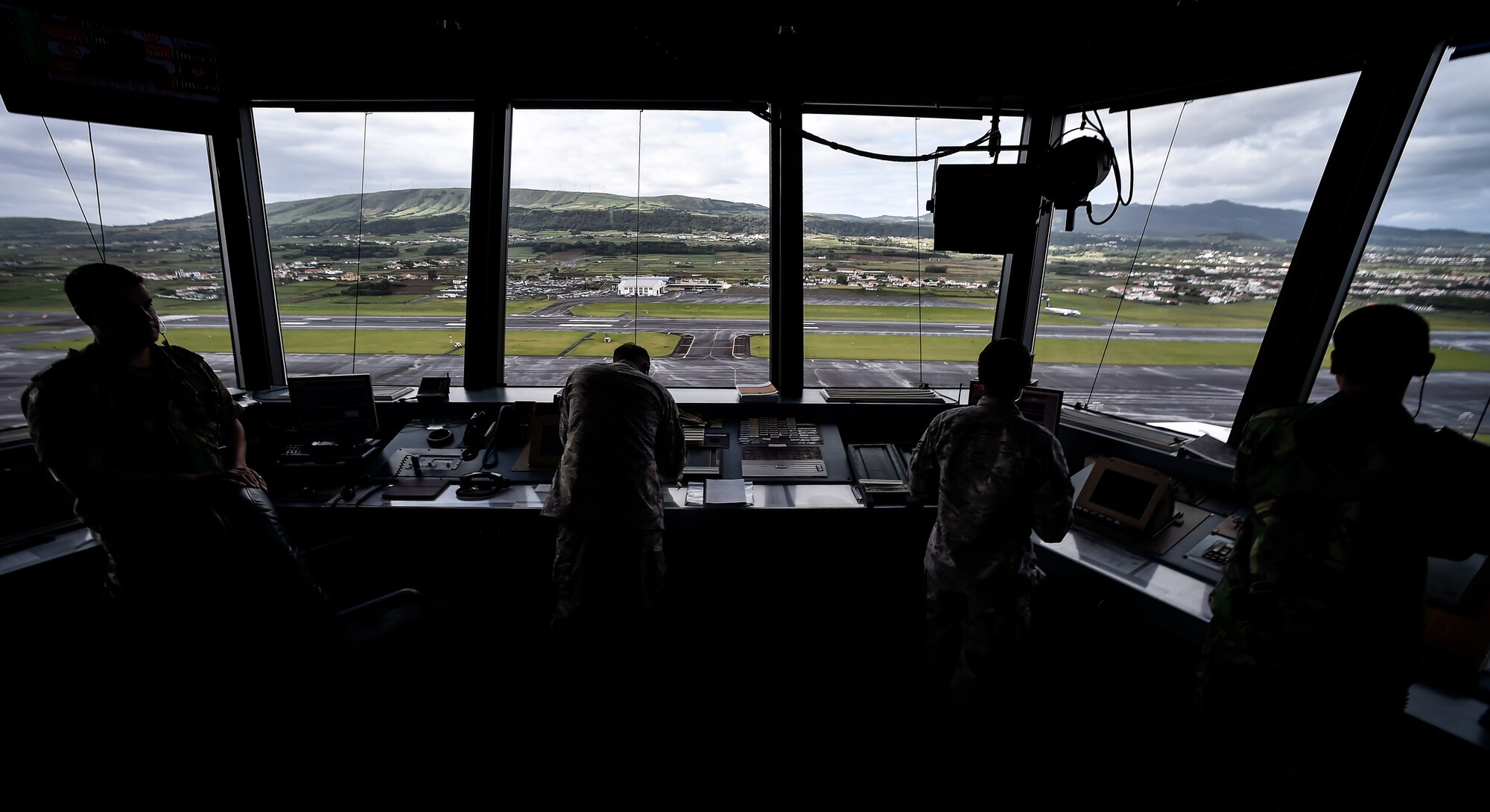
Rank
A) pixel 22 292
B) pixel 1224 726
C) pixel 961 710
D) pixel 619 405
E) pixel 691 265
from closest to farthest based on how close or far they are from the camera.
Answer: pixel 1224 726, pixel 961 710, pixel 619 405, pixel 22 292, pixel 691 265

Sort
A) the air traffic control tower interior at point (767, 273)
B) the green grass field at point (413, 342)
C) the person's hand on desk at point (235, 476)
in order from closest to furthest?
1. the person's hand on desk at point (235, 476)
2. the air traffic control tower interior at point (767, 273)
3. the green grass field at point (413, 342)

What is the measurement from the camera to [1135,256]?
311 cm

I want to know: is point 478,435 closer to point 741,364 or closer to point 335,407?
point 335,407

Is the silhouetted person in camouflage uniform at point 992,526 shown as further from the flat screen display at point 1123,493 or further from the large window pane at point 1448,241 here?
the large window pane at point 1448,241

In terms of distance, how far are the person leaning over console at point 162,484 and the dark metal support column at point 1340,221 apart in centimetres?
321

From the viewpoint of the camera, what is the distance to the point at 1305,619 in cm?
142

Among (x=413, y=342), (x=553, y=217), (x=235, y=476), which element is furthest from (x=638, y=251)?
(x=235, y=476)

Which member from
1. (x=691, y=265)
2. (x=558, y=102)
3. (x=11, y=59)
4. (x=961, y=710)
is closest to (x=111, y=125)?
(x=11, y=59)

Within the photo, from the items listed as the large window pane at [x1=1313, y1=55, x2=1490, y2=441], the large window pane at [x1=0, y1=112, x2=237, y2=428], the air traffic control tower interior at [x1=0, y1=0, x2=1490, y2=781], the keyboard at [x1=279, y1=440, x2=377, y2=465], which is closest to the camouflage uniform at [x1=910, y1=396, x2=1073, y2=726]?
the air traffic control tower interior at [x1=0, y1=0, x2=1490, y2=781]

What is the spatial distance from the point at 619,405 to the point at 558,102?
7.11 ft

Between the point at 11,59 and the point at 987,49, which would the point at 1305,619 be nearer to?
the point at 987,49

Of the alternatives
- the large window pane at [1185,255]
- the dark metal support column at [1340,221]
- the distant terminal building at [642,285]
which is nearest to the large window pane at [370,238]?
the distant terminal building at [642,285]

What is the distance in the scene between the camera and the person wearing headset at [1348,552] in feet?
4.35

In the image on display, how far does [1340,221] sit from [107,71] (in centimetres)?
544
